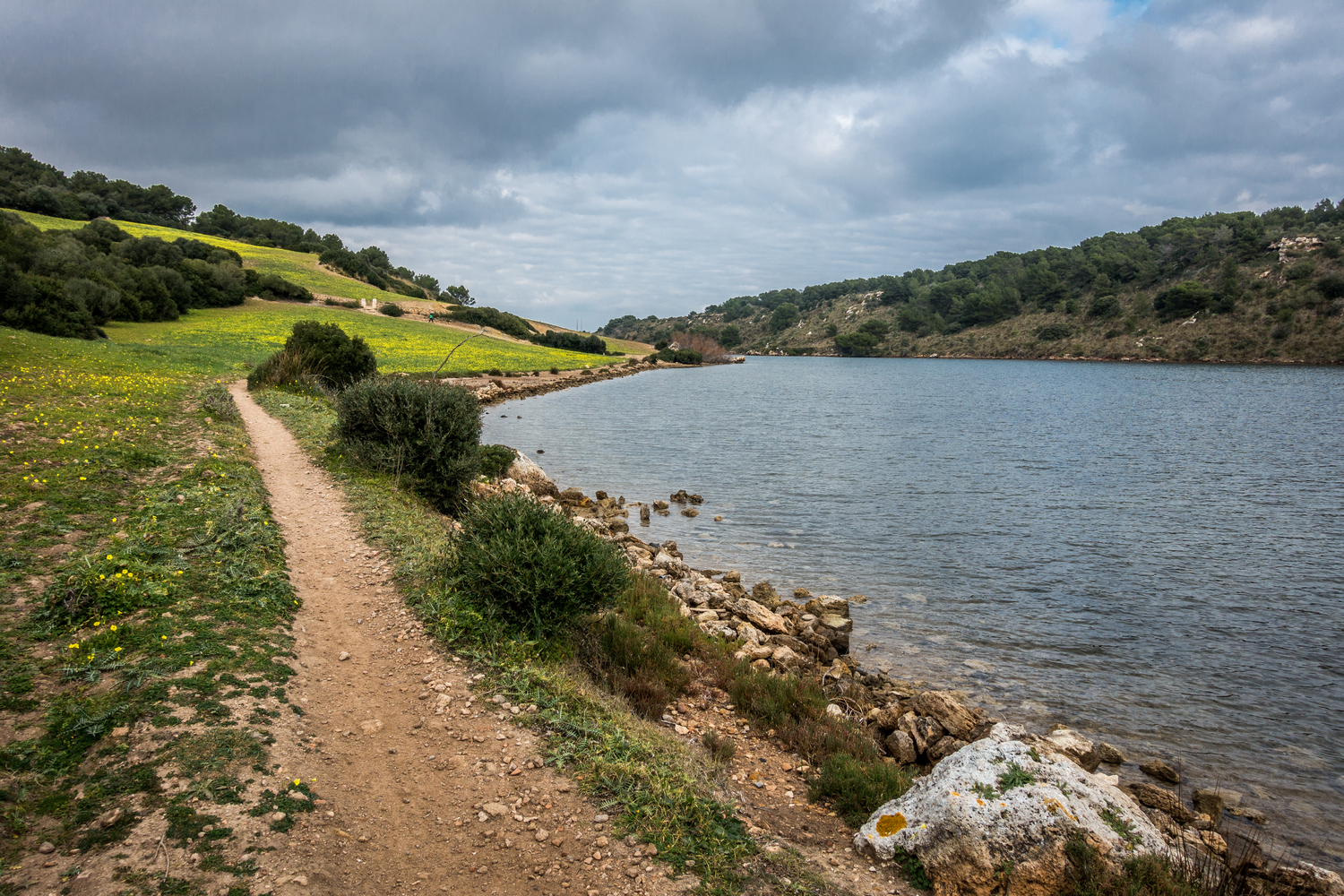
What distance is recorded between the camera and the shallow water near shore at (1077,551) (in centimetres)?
941

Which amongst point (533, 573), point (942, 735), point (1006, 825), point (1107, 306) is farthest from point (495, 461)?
point (1107, 306)

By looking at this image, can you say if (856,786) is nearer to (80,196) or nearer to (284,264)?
(284,264)

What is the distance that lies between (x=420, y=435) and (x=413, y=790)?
399 inches

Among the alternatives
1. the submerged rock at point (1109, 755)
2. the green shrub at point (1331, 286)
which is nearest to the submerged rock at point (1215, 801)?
the submerged rock at point (1109, 755)

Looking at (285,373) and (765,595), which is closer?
(765,595)

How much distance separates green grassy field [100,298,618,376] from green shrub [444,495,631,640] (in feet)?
88.9

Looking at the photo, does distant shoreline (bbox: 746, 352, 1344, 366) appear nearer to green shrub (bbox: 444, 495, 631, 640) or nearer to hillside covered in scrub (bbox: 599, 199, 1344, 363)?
hillside covered in scrub (bbox: 599, 199, 1344, 363)

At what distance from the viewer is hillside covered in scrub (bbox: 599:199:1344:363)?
292 ft

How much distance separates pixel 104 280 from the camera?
44.0 metres

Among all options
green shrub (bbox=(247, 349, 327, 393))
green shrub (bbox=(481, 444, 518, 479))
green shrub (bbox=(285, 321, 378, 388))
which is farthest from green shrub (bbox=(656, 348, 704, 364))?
green shrub (bbox=(481, 444, 518, 479))

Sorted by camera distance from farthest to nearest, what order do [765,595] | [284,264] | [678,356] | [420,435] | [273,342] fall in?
[678,356] < [284,264] < [273,342] < [420,435] < [765,595]

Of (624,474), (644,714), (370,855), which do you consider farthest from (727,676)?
(624,474)

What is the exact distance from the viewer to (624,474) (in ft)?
86.2

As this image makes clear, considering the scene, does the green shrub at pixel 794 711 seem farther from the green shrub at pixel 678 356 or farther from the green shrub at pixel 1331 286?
the green shrub at pixel 1331 286
